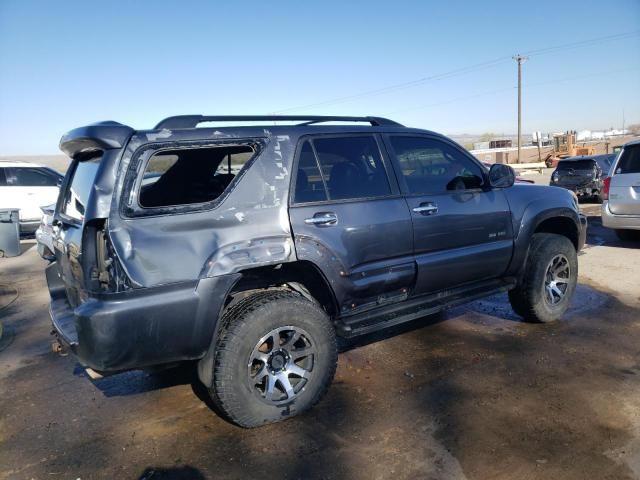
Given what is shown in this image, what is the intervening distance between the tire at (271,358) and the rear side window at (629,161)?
7.12 meters

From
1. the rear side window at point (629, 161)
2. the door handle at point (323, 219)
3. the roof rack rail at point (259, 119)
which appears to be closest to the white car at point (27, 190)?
the roof rack rail at point (259, 119)

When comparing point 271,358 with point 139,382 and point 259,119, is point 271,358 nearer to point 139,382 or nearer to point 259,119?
point 139,382

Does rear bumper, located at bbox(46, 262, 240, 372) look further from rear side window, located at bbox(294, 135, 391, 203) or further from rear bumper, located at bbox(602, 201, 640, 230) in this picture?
rear bumper, located at bbox(602, 201, 640, 230)

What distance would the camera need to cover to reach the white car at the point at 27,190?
12.1 meters

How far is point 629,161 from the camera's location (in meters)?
8.27

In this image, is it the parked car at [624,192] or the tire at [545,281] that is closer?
the tire at [545,281]

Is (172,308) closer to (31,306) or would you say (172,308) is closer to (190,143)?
(190,143)

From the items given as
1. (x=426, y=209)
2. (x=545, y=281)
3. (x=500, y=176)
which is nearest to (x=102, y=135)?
(x=426, y=209)

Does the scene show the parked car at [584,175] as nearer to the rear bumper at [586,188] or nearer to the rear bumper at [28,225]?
the rear bumper at [586,188]

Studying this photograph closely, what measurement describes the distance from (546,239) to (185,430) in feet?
12.0

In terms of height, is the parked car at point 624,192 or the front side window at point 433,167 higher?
the front side window at point 433,167

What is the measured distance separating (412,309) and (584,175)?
13390 mm

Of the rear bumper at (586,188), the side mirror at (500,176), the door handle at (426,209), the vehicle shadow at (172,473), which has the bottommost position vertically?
the vehicle shadow at (172,473)

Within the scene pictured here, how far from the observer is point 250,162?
10.7ft
